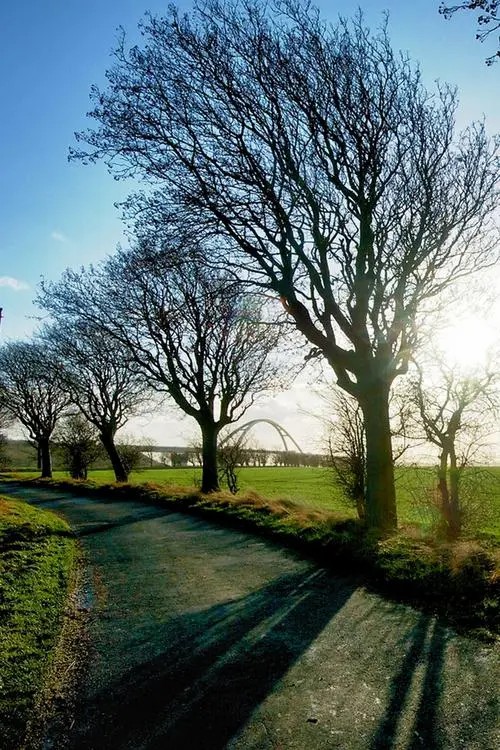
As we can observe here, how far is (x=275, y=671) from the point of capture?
4855 millimetres

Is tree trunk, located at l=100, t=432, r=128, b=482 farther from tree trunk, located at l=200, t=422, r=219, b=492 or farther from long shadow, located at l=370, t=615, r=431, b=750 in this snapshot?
long shadow, located at l=370, t=615, r=431, b=750

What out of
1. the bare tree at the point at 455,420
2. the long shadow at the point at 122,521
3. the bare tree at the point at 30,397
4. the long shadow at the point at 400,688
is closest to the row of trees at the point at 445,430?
the bare tree at the point at 455,420

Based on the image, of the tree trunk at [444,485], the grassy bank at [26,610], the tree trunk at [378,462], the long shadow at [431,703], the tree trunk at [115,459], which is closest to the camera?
the long shadow at [431,703]

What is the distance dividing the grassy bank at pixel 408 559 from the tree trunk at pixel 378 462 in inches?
26.6

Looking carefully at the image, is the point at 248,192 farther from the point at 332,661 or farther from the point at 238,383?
the point at 238,383

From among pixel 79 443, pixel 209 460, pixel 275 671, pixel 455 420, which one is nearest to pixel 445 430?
pixel 455 420

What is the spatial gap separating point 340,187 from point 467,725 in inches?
400

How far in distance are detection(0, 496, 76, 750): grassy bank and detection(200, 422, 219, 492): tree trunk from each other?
394 inches

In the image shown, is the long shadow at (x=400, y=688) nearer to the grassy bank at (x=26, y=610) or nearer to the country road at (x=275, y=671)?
the country road at (x=275, y=671)

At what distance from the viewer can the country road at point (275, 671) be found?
3.79 meters

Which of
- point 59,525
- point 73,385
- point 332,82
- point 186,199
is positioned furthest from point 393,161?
point 73,385

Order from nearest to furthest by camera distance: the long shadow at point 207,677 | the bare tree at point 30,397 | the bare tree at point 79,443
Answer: the long shadow at point 207,677
the bare tree at point 30,397
the bare tree at point 79,443

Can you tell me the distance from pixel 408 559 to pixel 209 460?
16.3 meters

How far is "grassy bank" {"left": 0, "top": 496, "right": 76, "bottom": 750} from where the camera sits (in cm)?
440
